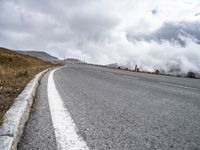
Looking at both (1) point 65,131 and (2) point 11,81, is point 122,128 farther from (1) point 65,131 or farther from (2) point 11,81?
(2) point 11,81

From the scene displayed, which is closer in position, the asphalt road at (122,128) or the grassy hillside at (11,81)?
the asphalt road at (122,128)

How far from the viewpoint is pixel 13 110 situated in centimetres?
237

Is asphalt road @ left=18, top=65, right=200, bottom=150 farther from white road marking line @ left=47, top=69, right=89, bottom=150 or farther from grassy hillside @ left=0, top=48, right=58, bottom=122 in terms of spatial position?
grassy hillside @ left=0, top=48, right=58, bottom=122

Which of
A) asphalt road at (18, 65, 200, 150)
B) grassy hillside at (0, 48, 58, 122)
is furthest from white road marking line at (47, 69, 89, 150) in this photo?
grassy hillside at (0, 48, 58, 122)

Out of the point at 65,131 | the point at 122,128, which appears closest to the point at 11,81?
the point at 65,131

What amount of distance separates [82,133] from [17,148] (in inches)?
26.8

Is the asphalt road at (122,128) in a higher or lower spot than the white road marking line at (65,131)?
higher

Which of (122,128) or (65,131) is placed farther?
(122,128)

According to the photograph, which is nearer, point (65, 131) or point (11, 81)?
point (65, 131)

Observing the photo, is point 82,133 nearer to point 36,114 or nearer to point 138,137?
point 138,137

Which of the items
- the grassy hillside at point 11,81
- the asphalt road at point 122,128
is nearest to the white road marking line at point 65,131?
the asphalt road at point 122,128

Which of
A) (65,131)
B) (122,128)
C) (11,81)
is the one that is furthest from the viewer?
(11,81)

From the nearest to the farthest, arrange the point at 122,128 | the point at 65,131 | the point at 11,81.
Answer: the point at 65,131 → the point at 122,128 → the point at 11,81

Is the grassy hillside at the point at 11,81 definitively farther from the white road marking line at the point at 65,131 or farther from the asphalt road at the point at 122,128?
the white road marking line at the point at 65,131
